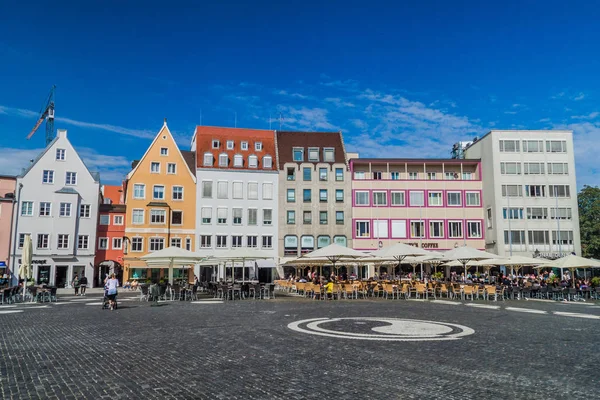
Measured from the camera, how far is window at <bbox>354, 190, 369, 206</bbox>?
61594 mm

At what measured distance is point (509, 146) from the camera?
62.2 meters

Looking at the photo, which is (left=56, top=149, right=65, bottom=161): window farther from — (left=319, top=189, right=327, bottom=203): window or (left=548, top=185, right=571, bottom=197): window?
(left=548, top=185, right=571, bottom=197): window

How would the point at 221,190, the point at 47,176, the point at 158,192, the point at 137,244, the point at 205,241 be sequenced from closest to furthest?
the point at 47,176 < the point at 137,244 < the point at 158,192 < the point at 205,241 < the point at 221,190

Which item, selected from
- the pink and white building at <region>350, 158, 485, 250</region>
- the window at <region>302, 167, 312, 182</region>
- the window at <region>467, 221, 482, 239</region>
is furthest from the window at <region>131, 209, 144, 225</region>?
the window at <region>467, 221, 482, 239</region>

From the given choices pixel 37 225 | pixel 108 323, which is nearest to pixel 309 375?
pixel 108 323

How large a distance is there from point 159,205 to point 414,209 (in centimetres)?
3030

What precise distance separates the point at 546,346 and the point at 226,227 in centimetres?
4902

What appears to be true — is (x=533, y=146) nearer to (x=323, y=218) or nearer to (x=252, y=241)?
(x=323, y=218)

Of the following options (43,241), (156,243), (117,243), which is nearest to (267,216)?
(156,243)

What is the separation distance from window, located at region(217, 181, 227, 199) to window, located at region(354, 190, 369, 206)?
52.1 feet

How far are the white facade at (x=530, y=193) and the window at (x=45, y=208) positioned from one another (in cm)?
5036

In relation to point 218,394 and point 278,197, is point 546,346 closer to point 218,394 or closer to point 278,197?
point 218,394

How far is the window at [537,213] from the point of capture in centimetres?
6144

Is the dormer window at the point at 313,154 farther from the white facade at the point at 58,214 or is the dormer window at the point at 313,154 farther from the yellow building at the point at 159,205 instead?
the white facade at the point at 58,214
